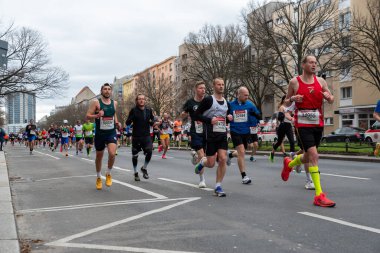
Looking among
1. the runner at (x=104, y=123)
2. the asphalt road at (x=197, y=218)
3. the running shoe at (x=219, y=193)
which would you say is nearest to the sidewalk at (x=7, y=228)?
the asphalt road at (x=197, y=218)

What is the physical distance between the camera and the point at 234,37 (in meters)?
49.7

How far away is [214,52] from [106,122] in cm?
4299

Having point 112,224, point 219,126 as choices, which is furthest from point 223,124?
point 112,224

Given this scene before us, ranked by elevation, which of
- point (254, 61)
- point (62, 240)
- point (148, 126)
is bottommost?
point (62, 240)

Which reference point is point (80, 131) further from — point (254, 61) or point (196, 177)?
point (254, 61)

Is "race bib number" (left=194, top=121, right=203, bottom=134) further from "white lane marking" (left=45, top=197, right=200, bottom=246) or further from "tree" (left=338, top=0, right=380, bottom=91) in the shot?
"tree" (left=338, top=0, right=380, bottom=91)

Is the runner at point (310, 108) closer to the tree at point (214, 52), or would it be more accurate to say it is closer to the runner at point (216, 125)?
the runner at point (216, 125)

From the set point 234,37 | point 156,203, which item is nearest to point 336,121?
point 234,37

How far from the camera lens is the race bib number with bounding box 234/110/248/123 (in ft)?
32.9

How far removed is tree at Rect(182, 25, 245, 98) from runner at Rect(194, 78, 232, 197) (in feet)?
132

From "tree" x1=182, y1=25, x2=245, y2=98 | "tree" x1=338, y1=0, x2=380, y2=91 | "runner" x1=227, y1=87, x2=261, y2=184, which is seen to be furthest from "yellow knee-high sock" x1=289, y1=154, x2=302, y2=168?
"tree" x1=182, y1=25, x2=245, y2=98

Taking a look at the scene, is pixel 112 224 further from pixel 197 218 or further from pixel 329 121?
pixel 329 121

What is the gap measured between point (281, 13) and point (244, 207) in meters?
36.7

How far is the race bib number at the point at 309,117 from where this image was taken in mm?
7031
